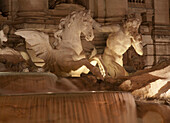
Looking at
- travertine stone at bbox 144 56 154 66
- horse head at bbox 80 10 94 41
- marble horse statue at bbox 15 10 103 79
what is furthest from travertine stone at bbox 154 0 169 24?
marble horse statue at bbox 15 10 103 79

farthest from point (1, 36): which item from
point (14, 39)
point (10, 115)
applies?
point (10, 115)

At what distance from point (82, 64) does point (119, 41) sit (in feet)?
7.25

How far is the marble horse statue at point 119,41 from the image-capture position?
12430 millimetres

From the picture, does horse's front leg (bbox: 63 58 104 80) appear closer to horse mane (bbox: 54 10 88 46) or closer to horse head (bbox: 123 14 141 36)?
horse mane (bbox: 54 10 88 46)

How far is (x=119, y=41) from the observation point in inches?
499

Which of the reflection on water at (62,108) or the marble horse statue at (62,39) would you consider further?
the marble horse statue at (62,39)

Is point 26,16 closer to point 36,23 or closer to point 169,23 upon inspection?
point 36,23

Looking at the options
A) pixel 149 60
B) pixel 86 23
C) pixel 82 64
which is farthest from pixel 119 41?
pixel 149 60

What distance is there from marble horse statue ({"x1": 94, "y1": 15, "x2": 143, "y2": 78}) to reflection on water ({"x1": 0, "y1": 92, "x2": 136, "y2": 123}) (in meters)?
4.31

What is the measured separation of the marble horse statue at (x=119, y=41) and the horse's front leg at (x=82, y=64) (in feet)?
5.67

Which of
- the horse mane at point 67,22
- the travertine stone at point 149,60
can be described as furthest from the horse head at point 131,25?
the travertine stone at point 149,60

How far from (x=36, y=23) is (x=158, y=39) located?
499 centimetres

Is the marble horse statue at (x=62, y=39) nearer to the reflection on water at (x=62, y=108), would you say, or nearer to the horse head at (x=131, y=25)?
the horse head at (x=131, y=25)

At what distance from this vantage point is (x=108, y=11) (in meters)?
15.3
